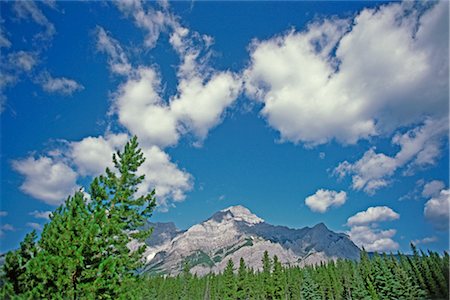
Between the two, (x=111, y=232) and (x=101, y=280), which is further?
(x=111, y=232)

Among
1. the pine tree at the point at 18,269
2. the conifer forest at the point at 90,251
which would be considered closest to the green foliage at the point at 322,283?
the conifer forest at the point at 90,251

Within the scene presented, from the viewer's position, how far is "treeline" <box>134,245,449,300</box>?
217 feet

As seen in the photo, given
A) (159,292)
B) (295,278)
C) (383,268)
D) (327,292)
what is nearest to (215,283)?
(159,292)

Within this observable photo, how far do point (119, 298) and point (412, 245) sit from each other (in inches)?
4029

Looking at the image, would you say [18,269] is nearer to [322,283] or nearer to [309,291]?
[309,291]

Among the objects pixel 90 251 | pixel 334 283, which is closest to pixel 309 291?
pixel 334 283

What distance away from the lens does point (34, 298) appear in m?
13.3

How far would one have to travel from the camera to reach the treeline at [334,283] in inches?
2603

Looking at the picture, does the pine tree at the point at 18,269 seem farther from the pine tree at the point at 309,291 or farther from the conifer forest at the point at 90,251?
the pine tree at the point at 309,291

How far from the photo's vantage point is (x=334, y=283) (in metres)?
93.9

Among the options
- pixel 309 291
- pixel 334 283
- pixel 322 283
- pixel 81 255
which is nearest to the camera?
pixel 81 255

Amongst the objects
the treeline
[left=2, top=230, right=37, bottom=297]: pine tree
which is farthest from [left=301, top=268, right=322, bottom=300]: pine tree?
[left=2, top=230, right=37, bottom=297]: pine tree

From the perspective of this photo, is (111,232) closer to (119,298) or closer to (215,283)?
(119,298)

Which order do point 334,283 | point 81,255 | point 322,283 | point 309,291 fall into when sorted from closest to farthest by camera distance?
point 81,255
point 309,291
point 334,283
point 322,283
